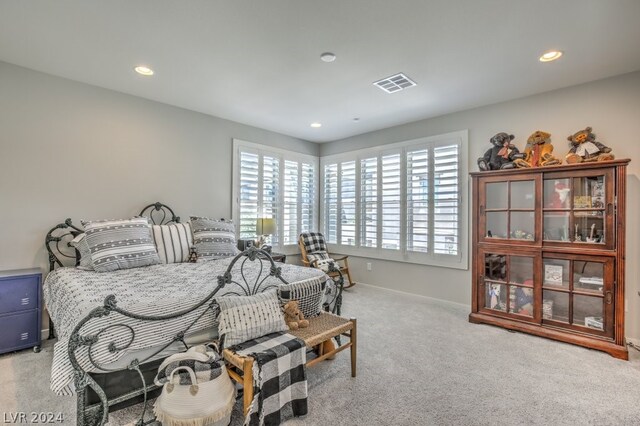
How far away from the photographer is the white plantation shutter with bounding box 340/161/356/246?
551 cm

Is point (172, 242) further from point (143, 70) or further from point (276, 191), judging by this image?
point (276, 191)

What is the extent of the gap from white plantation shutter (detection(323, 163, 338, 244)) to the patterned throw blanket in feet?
12.5

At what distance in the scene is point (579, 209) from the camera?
3.10 m

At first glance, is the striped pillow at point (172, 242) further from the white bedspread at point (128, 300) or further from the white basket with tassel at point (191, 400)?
the white basket with tassel at point (191, 400)

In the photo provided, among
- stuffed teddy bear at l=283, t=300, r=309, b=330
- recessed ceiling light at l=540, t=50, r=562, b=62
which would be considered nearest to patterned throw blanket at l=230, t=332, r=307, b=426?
stuffed teddy bear at l=283, t=300, r=309, b=330

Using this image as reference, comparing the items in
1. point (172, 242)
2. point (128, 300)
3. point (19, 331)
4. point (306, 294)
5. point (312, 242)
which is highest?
point (172, 242)

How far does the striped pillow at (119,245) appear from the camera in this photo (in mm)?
2826

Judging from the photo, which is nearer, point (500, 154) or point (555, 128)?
point (555, 128)

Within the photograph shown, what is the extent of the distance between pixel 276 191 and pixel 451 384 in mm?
3719

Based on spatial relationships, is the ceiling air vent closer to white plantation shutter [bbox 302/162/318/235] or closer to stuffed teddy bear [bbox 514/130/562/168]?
stuffed teddy bear [bbox 514/130/562/168]

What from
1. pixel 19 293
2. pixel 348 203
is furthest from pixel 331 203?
pixel 19 293

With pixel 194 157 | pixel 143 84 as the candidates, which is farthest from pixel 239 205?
pixel 143 84

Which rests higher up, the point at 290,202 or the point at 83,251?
the point at 290,202

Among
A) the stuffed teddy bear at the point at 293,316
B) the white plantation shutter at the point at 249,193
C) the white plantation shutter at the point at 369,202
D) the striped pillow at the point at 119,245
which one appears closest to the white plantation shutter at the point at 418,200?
the white plantation shutter at the point at 369,202
